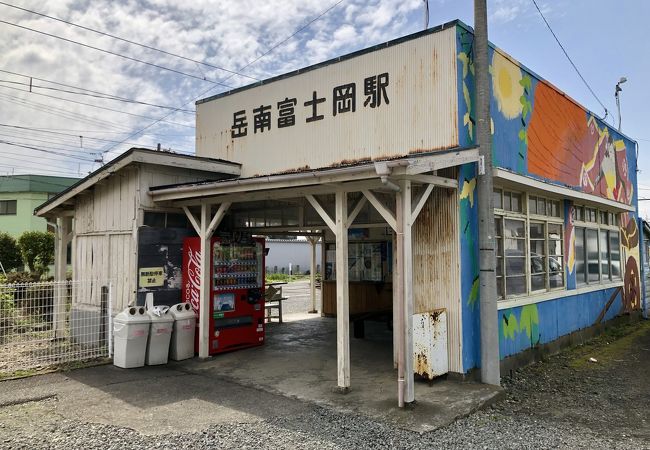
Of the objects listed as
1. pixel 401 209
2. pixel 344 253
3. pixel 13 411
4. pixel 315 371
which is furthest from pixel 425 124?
pixel 13 411

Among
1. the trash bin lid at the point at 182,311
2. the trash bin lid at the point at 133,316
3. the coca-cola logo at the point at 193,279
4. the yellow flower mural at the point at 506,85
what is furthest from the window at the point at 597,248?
the trash bin lid at the point at 133,316

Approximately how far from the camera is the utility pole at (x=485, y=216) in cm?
657

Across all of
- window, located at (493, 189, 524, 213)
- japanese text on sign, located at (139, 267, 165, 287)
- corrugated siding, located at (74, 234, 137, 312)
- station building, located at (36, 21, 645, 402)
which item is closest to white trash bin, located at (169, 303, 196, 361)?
station building, located at (36, 21, 645, 402)

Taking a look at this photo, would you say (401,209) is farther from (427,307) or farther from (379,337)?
(379,337)

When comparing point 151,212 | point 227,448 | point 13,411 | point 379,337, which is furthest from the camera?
point 379,337

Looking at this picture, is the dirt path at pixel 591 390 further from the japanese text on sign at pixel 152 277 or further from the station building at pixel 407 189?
the japanese text on sign at pixel 152 277

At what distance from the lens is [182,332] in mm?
7953

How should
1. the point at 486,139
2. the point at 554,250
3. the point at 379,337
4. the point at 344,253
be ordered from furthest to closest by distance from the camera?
the point at 379,337
the point at 554,250
the point at 486,139
the point at 344,253

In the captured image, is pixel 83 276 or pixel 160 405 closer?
pixel 160 405

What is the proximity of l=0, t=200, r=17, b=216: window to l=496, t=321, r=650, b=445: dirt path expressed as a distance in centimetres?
2886

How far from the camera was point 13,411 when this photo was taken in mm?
5531

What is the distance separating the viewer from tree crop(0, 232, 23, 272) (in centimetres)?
2186

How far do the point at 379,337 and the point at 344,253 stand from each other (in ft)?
14.9

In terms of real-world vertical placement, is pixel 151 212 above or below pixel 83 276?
above
